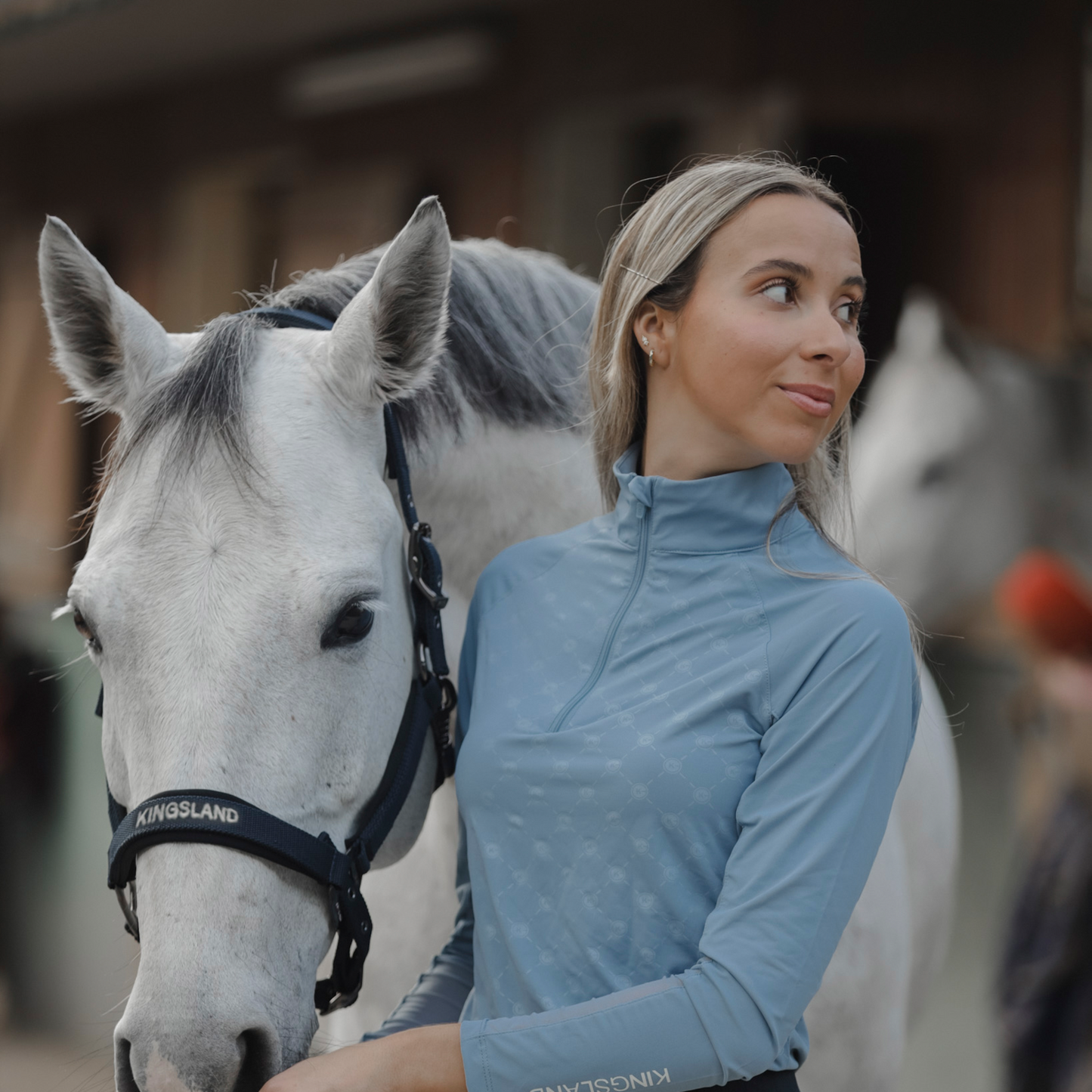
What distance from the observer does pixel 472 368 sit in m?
1.48

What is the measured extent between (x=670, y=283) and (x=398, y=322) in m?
0.30

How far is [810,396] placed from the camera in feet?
3.53

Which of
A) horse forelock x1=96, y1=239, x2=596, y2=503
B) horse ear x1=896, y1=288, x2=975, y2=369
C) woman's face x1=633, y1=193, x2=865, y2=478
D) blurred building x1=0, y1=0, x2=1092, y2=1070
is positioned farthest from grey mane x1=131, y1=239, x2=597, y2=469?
horse ear x1=896, y1=288, x2=975, y2=369

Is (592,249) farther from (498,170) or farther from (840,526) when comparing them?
(840,526)

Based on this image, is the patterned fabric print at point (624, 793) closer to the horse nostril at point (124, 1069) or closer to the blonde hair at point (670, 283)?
the blonde hair at point (670, 283)

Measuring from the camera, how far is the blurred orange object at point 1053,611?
336cm

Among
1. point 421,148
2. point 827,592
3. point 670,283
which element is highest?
point 421,148

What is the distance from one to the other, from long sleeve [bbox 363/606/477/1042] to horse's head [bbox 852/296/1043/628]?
9.66ft

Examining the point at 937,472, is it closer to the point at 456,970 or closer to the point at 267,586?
the point at 456,970

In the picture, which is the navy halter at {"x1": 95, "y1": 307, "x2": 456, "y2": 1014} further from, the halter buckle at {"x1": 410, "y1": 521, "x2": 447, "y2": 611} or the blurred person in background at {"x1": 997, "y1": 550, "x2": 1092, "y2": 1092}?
the blurred person in background at {"x1": 997, "y1": 550, "x2": 1092, "y2": 1092}

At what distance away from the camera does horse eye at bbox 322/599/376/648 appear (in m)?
1.11

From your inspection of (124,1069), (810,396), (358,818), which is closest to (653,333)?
(810,396)

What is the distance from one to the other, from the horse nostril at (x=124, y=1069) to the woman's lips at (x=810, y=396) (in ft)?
2.58

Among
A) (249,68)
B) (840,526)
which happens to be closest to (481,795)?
(840,526)
